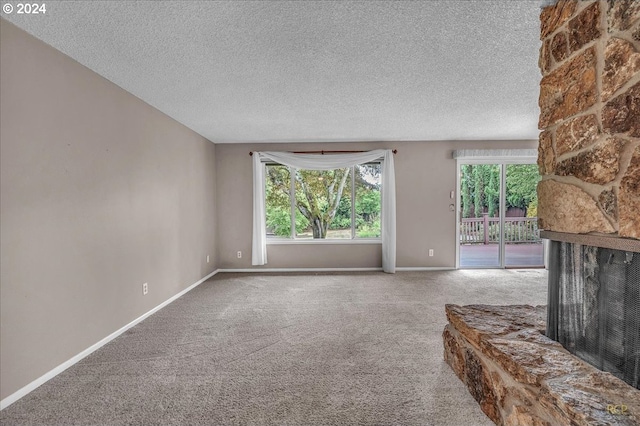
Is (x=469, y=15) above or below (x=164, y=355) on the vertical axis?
above

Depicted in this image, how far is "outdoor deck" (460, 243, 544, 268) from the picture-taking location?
5002 millimetres

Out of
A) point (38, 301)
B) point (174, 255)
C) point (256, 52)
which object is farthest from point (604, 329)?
point (174, 255)

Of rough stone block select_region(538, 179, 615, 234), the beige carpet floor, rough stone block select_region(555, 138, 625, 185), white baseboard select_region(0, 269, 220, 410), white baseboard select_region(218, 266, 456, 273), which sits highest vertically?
rough stone block select_region(555, 138, 625, 185)

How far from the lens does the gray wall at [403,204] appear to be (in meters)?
4.89

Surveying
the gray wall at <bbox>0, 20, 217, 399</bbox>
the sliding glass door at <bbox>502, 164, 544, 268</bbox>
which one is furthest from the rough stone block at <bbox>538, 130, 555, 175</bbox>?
the sliding glass door at <bbox>502, 164, 544, 268</bbox>

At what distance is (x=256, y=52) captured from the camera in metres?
2.04

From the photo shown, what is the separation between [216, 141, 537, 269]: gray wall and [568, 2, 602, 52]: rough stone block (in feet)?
11.9

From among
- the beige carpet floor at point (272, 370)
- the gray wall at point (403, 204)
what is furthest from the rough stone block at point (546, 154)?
the gray wall at point (403, 204)

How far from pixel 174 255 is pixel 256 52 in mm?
2595

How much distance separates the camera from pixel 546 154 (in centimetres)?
147

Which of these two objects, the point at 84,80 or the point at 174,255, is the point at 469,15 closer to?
the point at 84,80

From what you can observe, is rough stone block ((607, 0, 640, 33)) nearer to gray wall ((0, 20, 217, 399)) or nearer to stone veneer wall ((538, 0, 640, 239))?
stone veneer wall ((538, 0, 640, 239))

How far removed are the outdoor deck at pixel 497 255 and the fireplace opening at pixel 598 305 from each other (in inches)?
150

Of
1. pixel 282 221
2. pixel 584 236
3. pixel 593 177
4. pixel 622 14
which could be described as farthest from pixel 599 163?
pixel 282 221
